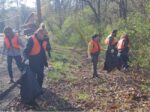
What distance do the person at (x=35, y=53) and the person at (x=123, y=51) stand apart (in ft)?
20.8

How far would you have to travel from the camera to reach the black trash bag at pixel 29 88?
38.9ft

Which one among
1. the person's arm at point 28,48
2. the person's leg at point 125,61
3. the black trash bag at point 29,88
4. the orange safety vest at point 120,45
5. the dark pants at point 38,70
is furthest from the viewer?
the person's leg at point 125,61

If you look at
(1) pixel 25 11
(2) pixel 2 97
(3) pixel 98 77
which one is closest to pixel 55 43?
(3) pixel 98 77

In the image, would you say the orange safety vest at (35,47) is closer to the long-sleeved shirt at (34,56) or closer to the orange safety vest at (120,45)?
the long-sleeved shirt at (34,56)

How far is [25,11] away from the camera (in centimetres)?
9138

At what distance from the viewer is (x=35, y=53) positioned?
1269 centimetres

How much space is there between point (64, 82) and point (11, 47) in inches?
94.7

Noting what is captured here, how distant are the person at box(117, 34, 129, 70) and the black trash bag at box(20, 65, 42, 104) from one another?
23.8 ft

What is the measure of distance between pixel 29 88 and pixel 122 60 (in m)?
7.87

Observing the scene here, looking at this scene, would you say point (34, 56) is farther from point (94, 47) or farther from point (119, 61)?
point (119, 61)

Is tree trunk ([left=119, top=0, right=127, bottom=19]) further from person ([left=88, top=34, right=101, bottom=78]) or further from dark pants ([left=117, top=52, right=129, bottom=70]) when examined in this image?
person ([left=88, top=34, right=101, bottom=78])

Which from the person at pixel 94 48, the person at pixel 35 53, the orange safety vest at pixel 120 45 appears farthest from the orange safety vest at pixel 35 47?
the orange safety vest at pixel 120 45

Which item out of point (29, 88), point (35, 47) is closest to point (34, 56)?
point (35, 47)

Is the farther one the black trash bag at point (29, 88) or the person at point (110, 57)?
the person at point (110, 57)
